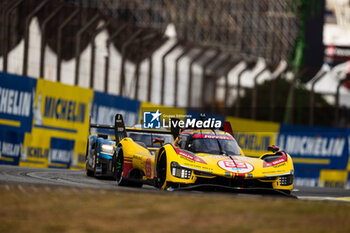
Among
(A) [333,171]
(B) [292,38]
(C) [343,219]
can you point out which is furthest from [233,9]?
(C) [343,219]

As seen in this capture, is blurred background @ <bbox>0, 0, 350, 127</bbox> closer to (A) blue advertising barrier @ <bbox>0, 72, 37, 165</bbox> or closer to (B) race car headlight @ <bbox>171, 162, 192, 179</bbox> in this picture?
(A) blue advertising barrier @ <bbox>0, 72, 37, 165</bbox>

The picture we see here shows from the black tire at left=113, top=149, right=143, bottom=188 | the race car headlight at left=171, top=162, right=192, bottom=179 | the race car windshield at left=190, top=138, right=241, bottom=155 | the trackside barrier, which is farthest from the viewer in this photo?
the trackside barrier

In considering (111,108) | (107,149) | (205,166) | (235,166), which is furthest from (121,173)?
(111,108)

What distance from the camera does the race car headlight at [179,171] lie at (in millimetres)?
11375

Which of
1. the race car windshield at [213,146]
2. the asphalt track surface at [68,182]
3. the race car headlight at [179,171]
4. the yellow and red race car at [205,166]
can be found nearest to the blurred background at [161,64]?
the asphalt track surface at [68,182]

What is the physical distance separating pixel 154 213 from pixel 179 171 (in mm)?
3908

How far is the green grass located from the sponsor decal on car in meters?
2.76

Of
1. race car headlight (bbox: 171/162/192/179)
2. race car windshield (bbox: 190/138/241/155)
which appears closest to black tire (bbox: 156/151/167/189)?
race car headlight (bbox: 171/162/192/179)

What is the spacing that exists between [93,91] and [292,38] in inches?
1502

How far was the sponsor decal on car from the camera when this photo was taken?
37.5ft

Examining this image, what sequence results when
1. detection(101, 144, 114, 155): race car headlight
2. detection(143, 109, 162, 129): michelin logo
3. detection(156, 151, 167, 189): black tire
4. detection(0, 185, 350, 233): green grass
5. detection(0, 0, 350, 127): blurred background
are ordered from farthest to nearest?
detection(0, 0, 350, 127): blurred background < detection(101, 144, 114, 155): race car headlight < detection(143, 109, 162, 129): michelin logo < detection(156, 151, 167, 189): black tire < detection(0, 185, 350, 233): green grass

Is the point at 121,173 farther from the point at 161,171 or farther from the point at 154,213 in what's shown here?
the point at 154,213

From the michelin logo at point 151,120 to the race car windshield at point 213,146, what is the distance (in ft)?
8.75

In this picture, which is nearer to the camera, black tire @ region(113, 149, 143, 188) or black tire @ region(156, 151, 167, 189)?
black tire @ region(156, 151, 167, 189)
